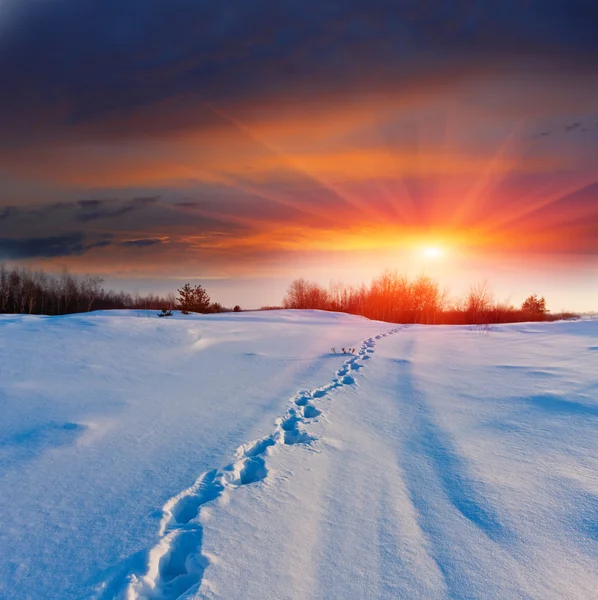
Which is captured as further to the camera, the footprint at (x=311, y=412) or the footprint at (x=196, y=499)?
the footprint at (x=311, y=412)

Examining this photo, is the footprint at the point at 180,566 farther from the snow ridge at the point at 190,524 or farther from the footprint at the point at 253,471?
the footprint at the point at 253,471

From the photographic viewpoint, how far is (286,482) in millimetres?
2488

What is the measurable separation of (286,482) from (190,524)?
655mm

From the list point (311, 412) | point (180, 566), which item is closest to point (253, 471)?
point (180, 566)

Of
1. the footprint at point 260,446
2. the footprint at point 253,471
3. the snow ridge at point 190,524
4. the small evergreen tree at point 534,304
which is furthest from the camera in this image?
the small evergreen tree at point 534,304

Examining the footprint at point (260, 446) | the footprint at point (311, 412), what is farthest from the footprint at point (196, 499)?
the footprint at point (311, 412)

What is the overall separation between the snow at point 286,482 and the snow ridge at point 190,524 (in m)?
0.01

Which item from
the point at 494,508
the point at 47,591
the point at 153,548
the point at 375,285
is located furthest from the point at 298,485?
the point at 375,285

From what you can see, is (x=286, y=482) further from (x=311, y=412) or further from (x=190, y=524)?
(x=311, y=412)

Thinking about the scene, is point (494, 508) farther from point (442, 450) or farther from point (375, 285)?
point (375, 285)

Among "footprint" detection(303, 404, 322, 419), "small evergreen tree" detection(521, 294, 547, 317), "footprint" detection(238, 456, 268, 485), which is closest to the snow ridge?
"footprint" detection(238, 456, 268, 485)

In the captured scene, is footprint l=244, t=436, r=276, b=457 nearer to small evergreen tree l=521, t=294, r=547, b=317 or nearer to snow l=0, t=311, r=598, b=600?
snow l=0, t=311, r=598, b=600

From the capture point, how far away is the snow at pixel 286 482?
1.71 m

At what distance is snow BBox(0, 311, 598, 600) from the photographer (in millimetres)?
1708
